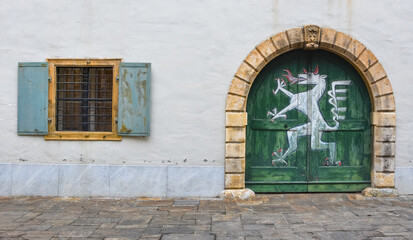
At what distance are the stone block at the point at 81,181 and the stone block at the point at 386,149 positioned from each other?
13.9 ft

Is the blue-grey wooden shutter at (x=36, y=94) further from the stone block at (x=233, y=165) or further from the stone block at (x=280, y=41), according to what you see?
the stone block at (x=280, y=41)

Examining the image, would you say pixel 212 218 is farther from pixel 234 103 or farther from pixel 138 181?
pixel 234 103

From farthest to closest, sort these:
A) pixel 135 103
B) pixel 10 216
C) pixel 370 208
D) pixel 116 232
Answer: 1. pixel 135 103
2. pixel 370 208
3. pixel 10 216
4. pixel 116 232

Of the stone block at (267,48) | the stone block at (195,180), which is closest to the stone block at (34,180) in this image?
the stone block at (195,180)

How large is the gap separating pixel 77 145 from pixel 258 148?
9.25 ft

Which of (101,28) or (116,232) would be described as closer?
(116,232)

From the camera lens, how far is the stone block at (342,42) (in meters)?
5.77

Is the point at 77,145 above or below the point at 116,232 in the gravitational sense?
above

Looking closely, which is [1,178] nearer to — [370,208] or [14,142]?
[14,142]

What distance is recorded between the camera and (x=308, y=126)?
601 cm

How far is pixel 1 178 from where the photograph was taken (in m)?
5.80

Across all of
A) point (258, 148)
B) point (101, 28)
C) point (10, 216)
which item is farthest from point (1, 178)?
point (258, 148)

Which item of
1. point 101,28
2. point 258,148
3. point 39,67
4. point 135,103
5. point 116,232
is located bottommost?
point 116,232

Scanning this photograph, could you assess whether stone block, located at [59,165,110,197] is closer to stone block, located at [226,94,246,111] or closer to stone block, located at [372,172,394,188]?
stone block, located at [226,94,246,111]
